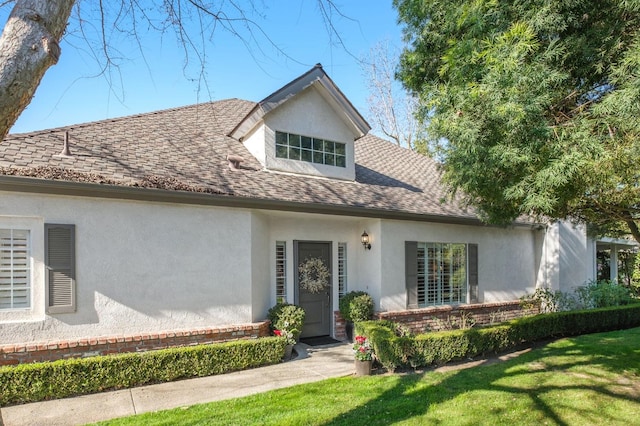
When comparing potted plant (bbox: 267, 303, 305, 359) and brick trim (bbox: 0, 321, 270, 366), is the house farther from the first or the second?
potted plant (bbox: 267, 303, 305, 359)

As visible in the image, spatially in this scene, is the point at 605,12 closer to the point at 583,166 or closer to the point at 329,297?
the point at 583,166

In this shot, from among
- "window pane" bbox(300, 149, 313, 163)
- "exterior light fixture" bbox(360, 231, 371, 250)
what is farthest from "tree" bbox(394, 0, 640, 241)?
"window pane" bbox(300, 149, 313, 163)

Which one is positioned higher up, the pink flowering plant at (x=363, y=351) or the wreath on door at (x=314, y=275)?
the wreath on door at (x=314, y=275)

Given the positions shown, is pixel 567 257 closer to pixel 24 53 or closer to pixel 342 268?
pixel 342 268

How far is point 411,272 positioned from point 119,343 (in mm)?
7311

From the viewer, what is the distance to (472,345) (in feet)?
27.7

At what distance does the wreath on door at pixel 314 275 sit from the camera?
10.3m

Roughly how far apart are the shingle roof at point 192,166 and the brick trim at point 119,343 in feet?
9.20

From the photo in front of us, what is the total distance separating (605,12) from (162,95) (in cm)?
603

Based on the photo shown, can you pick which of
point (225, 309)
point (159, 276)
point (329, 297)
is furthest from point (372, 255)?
point (159, 276)

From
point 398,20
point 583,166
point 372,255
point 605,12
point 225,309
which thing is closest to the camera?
point 583,166

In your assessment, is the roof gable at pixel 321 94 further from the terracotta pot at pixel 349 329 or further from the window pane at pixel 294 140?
the terracotta pot at pixel 349 329

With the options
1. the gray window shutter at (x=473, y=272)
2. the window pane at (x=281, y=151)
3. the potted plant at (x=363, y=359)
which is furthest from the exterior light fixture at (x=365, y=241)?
the potted plant at (x=363, y=359)

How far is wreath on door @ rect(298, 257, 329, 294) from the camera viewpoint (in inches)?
405
